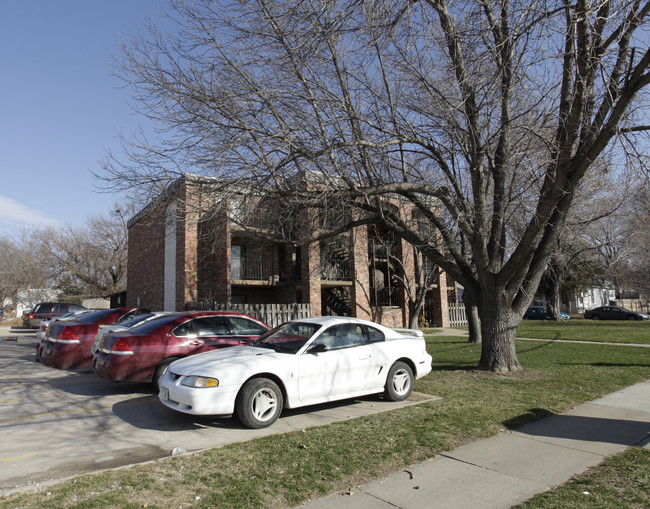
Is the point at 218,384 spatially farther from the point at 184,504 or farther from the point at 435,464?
the point at 435,464

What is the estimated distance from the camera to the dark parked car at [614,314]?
39.4 metres

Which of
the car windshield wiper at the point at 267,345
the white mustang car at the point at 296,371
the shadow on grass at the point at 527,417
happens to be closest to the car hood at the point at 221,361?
the white mustang car at the point at 296,371

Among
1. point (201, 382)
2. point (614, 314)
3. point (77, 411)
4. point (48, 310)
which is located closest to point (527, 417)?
point (201, 382)

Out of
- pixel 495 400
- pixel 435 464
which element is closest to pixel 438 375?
pixel 495 400

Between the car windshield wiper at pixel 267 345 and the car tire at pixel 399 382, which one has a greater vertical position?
the car windshield wiper at pixel 267 345

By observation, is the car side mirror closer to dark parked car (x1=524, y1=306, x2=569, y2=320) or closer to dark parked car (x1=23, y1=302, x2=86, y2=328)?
dark parked car (x1=23, y1=302, x2=86, y2=328)

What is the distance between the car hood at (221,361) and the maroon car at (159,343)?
5.18 ft

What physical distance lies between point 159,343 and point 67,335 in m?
3.81

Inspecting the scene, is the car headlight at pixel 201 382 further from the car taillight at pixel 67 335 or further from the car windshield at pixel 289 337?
the car taillight at pixel 67 335

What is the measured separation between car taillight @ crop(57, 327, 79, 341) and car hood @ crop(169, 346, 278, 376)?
Answer: 535cm

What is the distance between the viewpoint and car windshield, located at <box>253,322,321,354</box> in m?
7.05

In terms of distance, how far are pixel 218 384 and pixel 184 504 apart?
2109 mm

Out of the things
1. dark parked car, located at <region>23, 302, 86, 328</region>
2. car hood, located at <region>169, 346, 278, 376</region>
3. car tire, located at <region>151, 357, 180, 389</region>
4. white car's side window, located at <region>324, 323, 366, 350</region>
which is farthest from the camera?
dark parked car, located at <region>23, 302, 86, 328</region>

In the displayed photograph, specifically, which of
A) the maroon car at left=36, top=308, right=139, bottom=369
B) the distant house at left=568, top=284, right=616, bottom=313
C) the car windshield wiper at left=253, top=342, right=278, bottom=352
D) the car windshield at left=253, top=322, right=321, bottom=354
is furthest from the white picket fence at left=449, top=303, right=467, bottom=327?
the distant house at left=568, top=284, right=616, bottom=313
